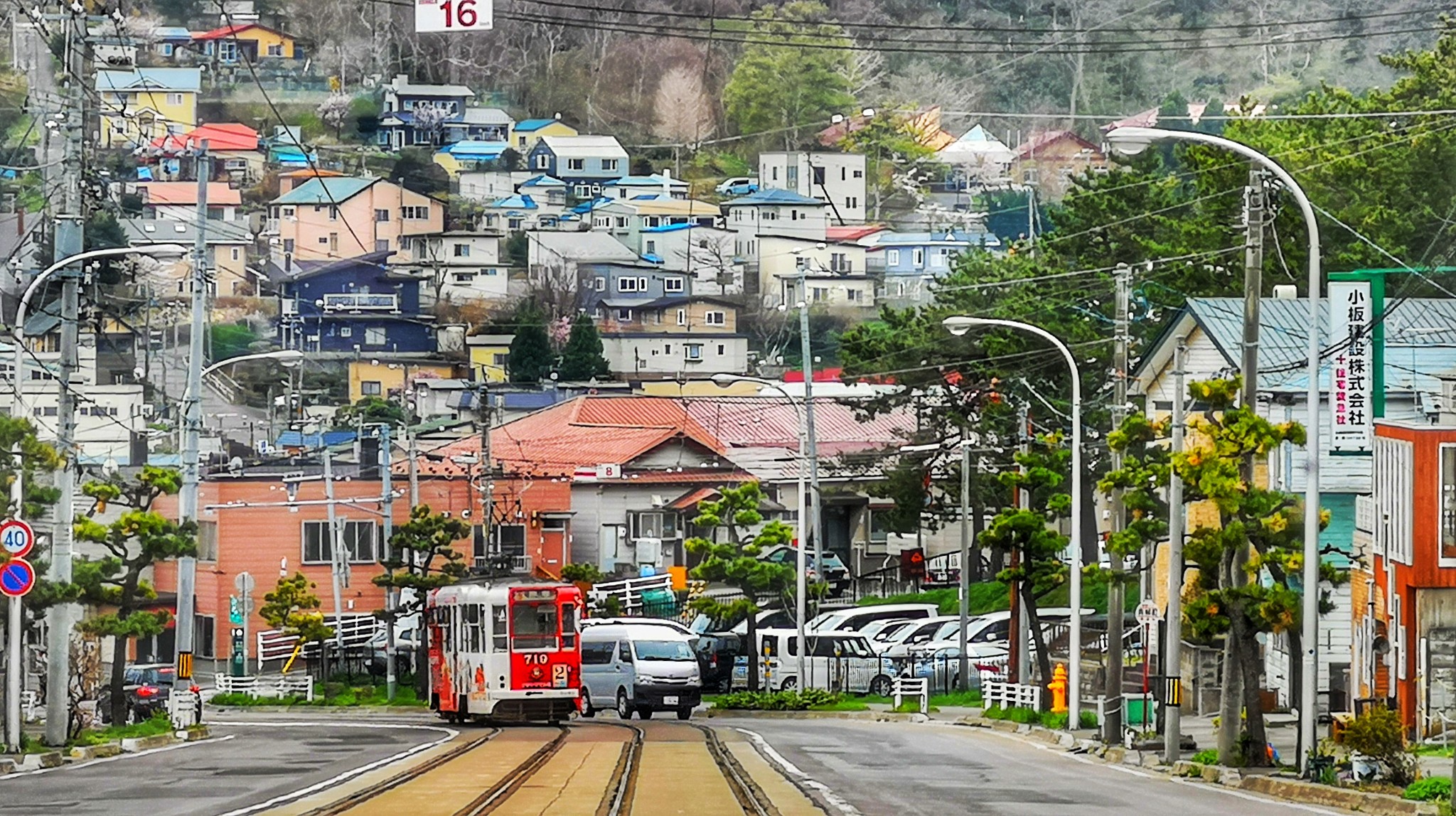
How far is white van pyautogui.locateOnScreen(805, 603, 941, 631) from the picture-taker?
57.3m

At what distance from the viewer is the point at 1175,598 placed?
26.2 m

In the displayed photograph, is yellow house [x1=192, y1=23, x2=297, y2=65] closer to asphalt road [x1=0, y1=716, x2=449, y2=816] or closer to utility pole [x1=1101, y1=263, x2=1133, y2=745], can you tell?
asphalt road [x1=0, y1=716, x2=449, y2=816]

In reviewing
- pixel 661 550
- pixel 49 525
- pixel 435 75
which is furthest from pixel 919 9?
pixel 49 525

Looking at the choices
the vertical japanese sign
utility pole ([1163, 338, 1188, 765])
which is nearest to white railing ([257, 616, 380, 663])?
utility pole ([1163, 338, 1188, 765])

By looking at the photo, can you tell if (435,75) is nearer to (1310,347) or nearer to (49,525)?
(49,525)

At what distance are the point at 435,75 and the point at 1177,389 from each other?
120 metres

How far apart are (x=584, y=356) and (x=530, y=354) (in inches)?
→ 122

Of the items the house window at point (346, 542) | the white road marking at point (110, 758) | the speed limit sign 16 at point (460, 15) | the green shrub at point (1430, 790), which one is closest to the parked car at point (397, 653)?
the house window at point (346, 542)

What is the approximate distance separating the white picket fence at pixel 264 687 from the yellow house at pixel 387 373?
158 feet

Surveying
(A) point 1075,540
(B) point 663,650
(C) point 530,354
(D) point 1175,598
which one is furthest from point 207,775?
(C) point 530,354

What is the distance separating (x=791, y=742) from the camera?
95.8 feet

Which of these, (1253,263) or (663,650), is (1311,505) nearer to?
(1253,263)

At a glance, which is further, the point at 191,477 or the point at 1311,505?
the point at 191,477

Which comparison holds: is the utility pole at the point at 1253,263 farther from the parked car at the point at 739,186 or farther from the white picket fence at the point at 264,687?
the parked car at the point at 739,186
